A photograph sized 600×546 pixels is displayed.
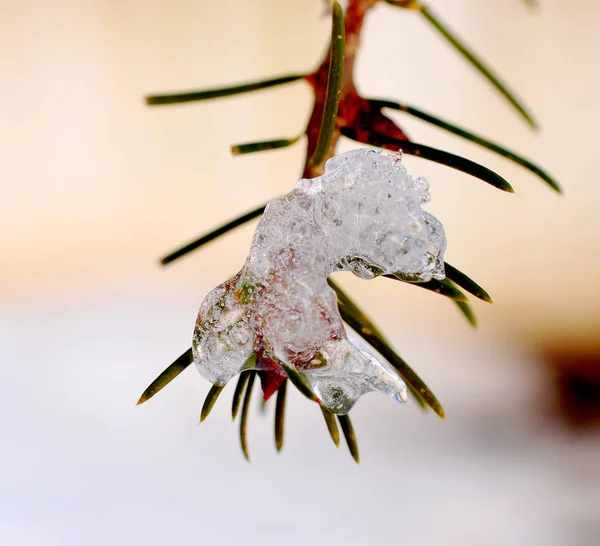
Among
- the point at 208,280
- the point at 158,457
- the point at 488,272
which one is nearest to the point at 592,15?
the point at 488,272

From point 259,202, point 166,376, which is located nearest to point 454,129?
point 166,376

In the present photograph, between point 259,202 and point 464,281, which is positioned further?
point 259,202

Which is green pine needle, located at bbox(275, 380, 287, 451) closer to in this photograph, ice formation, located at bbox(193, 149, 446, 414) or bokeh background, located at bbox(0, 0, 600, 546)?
ice formation, located at bbox(193, 149, 446, 414)

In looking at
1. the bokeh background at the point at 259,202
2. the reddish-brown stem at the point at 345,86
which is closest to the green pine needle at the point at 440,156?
the reddish-brown stem at the point at 345,86

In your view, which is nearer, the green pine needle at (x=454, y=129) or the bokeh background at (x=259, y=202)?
the green pine needle at (x=454, y=129)

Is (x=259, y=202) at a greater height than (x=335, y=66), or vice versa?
(x=335, y=66)

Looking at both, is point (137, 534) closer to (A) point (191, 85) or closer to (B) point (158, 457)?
(B) point (158, 457)

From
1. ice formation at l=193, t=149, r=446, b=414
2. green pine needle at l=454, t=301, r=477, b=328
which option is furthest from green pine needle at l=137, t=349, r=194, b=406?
green pine needle at l=454, t=301, r=477, b=328

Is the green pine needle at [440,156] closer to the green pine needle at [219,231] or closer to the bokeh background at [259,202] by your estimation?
the green pine needle at [219,231]

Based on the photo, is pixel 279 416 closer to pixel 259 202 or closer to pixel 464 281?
pixel 464 281
